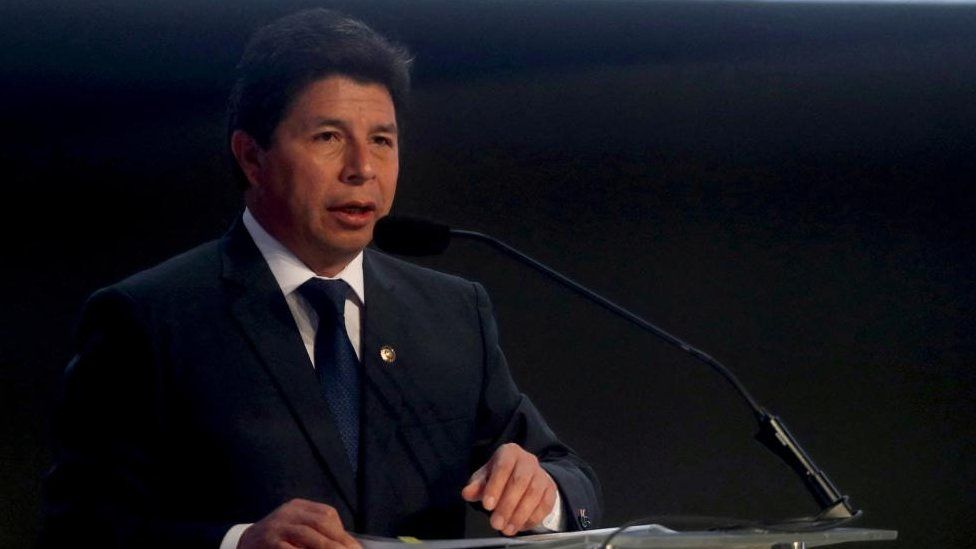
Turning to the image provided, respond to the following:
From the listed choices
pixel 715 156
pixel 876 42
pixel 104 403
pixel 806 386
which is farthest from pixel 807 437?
pixel 104 403

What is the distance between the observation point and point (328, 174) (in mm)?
1855

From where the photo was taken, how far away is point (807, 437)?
268 cm

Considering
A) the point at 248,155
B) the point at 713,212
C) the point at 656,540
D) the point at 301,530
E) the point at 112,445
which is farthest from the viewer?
the point at 713,212

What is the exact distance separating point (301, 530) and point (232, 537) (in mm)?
218

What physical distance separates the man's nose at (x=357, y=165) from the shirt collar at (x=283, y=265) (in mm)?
148

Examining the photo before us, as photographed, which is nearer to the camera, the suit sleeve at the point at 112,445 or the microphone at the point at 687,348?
the microphone at the point at 687,348

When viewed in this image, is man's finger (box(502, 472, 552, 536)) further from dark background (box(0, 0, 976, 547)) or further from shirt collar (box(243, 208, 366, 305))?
dark background (box(0, 0, 976, 547))

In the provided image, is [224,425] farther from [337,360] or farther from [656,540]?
[656,540]

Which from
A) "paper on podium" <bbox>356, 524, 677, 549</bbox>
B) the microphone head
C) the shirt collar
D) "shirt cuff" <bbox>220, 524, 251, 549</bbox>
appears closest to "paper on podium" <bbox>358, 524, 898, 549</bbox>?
"paper on podium" <bbox>356, 524, 677, 549</bbox>

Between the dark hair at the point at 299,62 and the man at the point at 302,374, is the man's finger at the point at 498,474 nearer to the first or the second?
the man at the point at 302,374

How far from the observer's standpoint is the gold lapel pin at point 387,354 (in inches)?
72.9

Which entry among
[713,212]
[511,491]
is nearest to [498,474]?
[511,491]

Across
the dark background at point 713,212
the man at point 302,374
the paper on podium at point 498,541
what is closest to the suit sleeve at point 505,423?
the man at point 302,374

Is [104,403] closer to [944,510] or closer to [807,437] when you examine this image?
[807,437]
